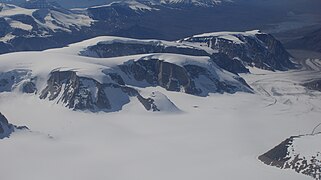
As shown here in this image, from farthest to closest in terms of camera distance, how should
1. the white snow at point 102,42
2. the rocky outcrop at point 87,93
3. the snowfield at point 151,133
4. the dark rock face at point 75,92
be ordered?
the white snow at point 102,42 → the dark rock face at point 75,92 → the rocky outcrop at point 87,93 → the snowfield at point 151,133

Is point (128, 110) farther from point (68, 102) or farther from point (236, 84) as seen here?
point (236, 84)

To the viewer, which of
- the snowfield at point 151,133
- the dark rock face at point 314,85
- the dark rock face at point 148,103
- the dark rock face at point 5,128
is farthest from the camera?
the dark rock face at point 314,85

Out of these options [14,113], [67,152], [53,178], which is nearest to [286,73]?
[14,113]

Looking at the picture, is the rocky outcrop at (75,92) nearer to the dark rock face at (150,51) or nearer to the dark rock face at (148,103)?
the dark rock face at (148,103)

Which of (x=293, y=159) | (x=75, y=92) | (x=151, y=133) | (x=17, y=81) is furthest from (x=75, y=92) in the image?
(x=293, y=159)

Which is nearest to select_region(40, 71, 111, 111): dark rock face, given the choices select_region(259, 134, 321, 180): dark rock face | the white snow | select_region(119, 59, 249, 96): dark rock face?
select_region(119, 59, 249, 96): dark rock face

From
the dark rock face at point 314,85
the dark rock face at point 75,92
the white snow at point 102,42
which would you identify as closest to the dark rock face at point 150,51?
the white snow at point 102,42

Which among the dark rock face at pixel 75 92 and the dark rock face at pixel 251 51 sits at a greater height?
the dark rock face at pixel 75 92
